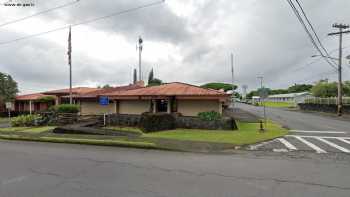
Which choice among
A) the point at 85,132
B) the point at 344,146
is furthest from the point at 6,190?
the point at 344,146

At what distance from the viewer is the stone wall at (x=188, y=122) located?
1759cm

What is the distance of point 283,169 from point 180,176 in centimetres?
321

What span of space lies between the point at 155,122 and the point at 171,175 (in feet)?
35.9

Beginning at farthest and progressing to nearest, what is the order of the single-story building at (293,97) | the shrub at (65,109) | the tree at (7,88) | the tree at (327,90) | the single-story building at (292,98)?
the single-story building at (293,97)
the single-story building at (292,98)
the tree at (327,90)
the tree at (7,88)
the shrub at (65,109)

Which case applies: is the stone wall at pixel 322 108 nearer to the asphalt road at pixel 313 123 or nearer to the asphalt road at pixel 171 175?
the asphalt road at pixel 313 123

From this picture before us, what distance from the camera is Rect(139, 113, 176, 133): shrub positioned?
17.2 m

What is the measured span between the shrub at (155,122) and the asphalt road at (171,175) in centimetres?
752

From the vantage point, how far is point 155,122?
17.5 m

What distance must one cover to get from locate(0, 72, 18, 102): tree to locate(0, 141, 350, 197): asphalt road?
3738 centimetres

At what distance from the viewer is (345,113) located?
3094 centimetres

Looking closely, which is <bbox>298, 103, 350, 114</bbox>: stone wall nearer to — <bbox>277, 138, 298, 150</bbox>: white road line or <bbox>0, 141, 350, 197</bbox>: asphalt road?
<bbox>277, 138, 298, 150</bbox>: white road line

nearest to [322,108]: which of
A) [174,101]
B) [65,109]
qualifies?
[174,101]

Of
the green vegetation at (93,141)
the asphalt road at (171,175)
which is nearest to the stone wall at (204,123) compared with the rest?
the green vegetation at (93,141)

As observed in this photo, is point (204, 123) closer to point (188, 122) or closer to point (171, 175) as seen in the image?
point (188, 122)
